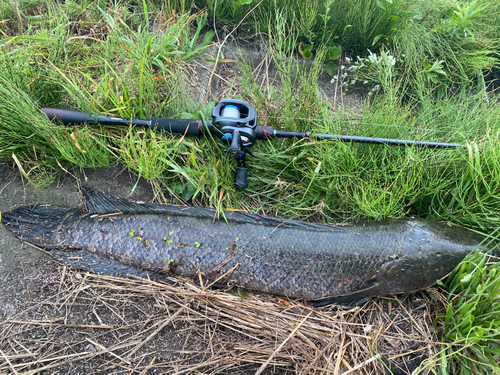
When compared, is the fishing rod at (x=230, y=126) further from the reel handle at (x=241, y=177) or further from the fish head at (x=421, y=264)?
the fish head at (x=421, y=264)

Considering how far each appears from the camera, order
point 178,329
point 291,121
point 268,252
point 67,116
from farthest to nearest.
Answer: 1. point 291,121
2. point 67,116
3. point 268,252
4. point 178,329

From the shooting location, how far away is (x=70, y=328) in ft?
7.23

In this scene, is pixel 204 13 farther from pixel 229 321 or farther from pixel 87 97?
pixel 229 321

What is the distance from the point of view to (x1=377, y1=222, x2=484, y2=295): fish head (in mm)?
2367

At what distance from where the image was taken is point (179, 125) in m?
2.52

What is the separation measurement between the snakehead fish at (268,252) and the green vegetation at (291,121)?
172 mm

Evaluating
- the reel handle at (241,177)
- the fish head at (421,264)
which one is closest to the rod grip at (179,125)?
the reel handle at (241,177)

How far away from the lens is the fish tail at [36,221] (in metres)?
2.45

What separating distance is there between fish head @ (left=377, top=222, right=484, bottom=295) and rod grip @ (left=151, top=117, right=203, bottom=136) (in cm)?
190

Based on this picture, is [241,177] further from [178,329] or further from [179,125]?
[178,329]

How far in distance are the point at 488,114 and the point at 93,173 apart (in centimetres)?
376

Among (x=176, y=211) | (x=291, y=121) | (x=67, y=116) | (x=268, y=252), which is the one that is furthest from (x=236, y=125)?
(x=67, y=116)

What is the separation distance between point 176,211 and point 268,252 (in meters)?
0.85

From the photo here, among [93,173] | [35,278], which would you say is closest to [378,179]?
[93,173]
